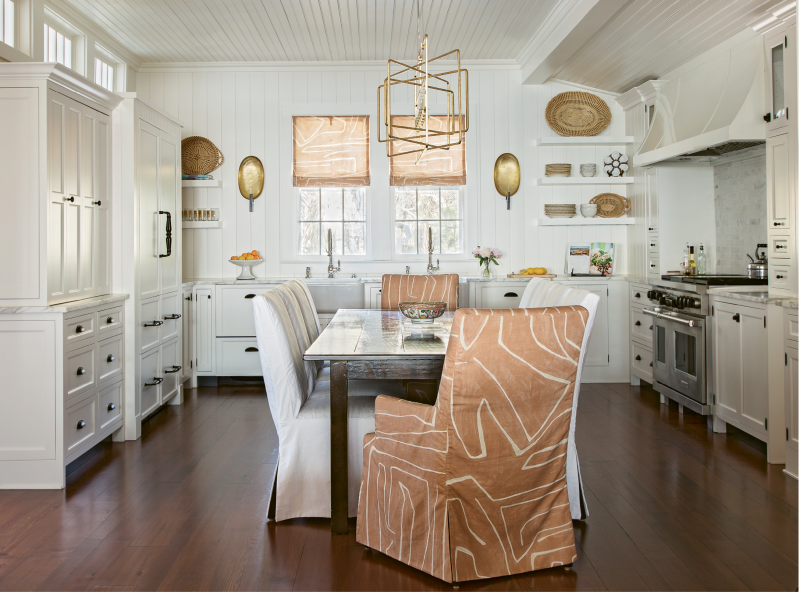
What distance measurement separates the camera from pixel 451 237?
5.32 metres

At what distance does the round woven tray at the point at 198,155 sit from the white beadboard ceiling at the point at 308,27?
69cm

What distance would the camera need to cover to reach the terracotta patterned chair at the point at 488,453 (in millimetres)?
1793

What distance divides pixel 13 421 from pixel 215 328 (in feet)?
6.95

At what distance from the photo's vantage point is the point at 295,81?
5.20 m

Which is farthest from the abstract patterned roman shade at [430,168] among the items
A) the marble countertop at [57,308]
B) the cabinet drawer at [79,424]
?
the cabinet drawer at [79,424]

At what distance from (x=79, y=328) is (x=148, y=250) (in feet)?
3.10

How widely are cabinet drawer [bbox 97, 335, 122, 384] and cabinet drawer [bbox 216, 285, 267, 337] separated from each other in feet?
4.60

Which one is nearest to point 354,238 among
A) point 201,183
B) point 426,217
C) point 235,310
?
point 426,217

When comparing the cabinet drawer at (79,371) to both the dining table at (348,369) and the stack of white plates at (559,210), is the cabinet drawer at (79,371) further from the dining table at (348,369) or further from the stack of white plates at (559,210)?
the stack of white plates at (559,210)

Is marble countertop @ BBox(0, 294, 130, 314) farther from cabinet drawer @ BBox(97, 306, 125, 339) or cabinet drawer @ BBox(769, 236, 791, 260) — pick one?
cabinet drawer @ BBox(769, 236, 791, 260)

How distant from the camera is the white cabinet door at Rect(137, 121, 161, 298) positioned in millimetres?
3617

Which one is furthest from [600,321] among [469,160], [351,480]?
[351,480]

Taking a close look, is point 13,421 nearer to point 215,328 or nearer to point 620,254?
point 215,328

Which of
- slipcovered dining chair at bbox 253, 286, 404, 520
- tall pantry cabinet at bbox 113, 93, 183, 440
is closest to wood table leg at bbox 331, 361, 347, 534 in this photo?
slipcovered dining chair at bbox 253, 286, 404, 520
